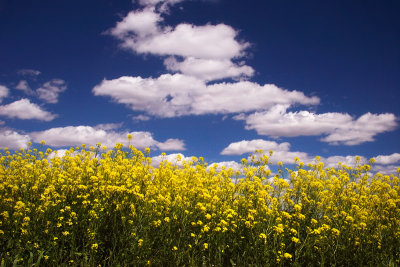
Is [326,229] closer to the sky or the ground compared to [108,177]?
closer to the ground

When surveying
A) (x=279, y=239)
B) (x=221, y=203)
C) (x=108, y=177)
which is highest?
(x=108, y=177)

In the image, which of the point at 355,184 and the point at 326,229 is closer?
the point at 326,229

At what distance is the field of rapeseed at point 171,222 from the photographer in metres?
4.91

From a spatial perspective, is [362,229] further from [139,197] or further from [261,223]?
[139,197]

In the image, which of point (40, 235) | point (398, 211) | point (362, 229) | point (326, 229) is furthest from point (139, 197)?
point (398, 211)

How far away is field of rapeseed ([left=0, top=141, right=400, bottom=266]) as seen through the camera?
4.91 meters

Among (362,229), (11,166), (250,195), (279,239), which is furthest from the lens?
(11,166)

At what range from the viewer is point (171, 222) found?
5.39 metres

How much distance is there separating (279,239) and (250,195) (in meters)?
1.26

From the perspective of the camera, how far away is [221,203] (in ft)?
21.8

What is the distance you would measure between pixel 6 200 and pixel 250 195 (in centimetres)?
513

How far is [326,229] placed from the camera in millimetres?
5781

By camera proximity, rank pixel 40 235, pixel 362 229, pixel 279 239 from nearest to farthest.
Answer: pixel 40 235, pixel 279 239, pixel 362 229

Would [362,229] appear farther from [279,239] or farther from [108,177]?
[108,177]
